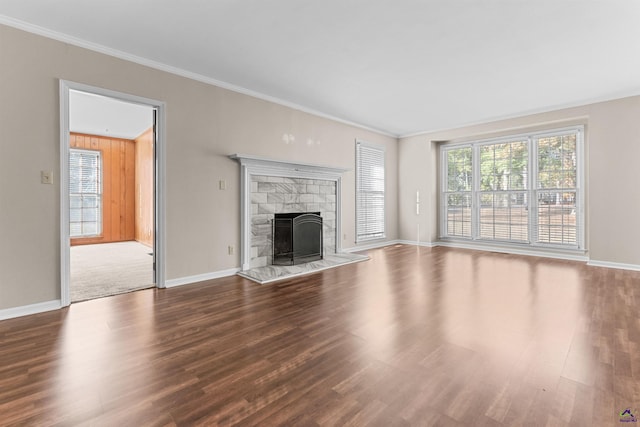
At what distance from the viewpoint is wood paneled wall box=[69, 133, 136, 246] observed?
7895 millimetres

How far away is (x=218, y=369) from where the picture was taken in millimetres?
1947

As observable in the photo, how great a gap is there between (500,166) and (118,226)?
31.7 ft

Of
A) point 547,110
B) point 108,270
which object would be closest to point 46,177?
point 108,270

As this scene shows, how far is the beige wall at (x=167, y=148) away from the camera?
2879mm

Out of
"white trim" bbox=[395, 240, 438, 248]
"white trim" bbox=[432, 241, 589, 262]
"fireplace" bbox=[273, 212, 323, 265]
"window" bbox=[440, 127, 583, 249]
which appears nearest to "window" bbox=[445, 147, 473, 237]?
"window" bbox=[440, 127, 583, 249]

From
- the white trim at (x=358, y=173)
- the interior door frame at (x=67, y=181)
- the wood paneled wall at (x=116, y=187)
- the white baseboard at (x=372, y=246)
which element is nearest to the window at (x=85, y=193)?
the wood paneled wall at (x=116, y=187)

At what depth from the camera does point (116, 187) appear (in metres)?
8.12

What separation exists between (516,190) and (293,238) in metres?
4.79

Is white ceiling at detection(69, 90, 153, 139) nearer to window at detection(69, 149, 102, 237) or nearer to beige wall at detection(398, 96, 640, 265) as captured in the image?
window at detection(69, 149, 102, 237)

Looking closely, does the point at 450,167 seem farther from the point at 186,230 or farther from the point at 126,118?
the point at 126,118

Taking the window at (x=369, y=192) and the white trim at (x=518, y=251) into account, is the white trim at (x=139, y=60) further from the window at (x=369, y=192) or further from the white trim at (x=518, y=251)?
the white trim at (x=518, y=251)

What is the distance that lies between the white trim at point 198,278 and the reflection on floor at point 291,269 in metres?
0.15

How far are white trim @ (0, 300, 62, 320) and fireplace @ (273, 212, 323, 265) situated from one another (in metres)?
2.73

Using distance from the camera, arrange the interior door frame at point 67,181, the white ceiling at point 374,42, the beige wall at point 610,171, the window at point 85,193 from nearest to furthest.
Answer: the white ceiling at point 374,42 < the interior door frame at point 67,181 < the beige wall at point 610,171 < the window at point 85,193
